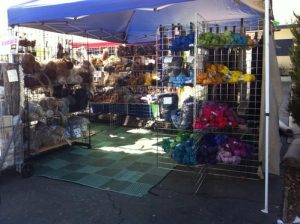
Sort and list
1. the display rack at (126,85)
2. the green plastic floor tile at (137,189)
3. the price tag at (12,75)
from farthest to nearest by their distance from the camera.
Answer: the display rack at (126,85) < the price tag at (12,75) < the green plastic floor tile at (137,189)

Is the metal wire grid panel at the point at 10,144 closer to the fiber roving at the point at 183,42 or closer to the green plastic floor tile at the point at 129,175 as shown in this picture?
the green plastic floor tile at the point at 129,175

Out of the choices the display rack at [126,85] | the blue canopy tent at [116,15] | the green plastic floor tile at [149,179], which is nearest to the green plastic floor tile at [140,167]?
the green plastic floor tile at [149,179]

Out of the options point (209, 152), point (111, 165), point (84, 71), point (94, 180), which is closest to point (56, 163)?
point (111, 165)

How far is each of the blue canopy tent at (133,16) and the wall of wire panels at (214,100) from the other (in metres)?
0.38

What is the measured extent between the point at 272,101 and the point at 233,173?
4.23 feet

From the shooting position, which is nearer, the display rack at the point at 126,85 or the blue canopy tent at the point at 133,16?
the blue canopy tent at the point at 133,16

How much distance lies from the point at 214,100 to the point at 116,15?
366 centimetres

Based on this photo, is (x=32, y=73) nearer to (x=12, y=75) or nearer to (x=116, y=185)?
(x=12, y=75)

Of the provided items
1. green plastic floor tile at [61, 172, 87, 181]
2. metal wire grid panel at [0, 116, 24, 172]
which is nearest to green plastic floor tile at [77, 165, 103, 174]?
green plastic floor tile at [61, 172, 87, 181]

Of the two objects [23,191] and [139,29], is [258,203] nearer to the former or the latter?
[23,191]

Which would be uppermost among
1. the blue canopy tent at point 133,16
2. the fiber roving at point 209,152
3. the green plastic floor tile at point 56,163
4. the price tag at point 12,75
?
the blue canopy tent at point 133,16

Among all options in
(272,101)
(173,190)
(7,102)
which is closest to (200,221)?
(173,190)

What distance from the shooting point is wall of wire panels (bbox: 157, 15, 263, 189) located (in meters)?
4.25

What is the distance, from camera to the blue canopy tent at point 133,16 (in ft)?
13.0
